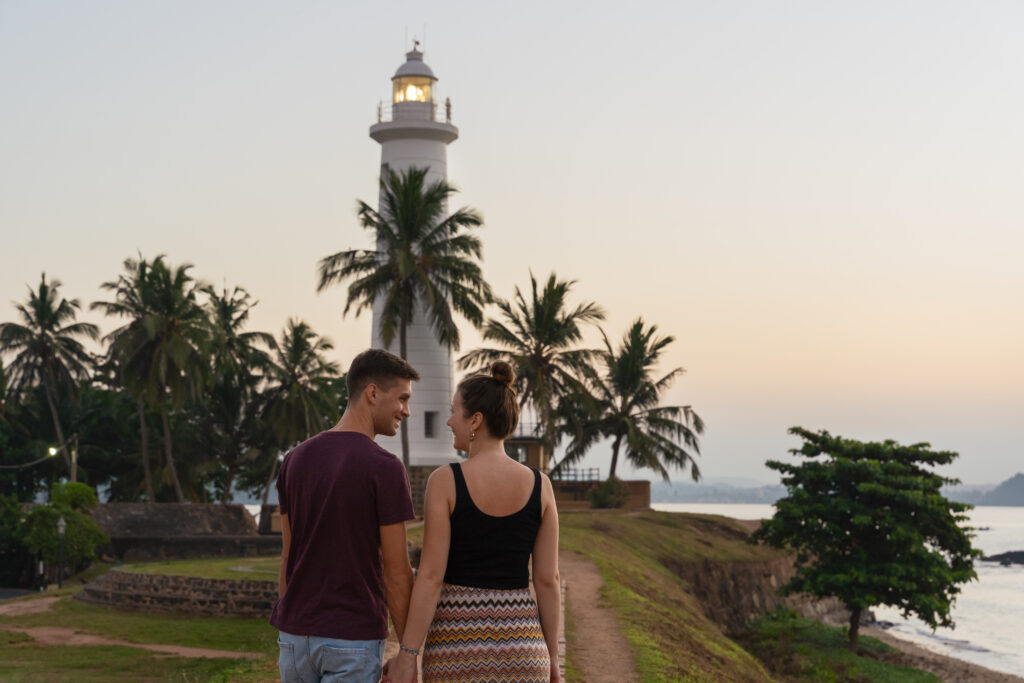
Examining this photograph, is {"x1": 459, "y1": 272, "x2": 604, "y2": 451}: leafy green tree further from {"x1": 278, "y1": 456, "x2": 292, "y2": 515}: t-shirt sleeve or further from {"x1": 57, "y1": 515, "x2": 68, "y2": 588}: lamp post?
{"x1": 278, "y1": 456, "x2": 292, "y2": 515}: t-shirt sleeve

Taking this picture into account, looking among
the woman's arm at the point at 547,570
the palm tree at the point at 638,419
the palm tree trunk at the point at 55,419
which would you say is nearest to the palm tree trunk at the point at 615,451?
the palm tree at the point at 638,419

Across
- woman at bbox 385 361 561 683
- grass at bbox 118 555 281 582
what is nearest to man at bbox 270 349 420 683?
woman at bbox 385 361 561 683

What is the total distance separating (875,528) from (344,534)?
24163 millimetres

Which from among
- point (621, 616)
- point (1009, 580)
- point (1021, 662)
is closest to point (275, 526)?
point (1021, 662)

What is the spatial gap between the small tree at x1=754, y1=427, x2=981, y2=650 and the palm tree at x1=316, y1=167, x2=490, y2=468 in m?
11.9

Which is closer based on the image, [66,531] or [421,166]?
[66,531]

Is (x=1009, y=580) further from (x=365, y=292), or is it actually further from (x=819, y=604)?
(x=365, y=292)

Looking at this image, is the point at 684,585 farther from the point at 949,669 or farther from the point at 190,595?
the point at 190,595

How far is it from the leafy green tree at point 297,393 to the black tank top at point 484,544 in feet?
136

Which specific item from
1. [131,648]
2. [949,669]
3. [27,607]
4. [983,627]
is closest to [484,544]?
[131,648]

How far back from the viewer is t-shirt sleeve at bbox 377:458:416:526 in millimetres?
4148

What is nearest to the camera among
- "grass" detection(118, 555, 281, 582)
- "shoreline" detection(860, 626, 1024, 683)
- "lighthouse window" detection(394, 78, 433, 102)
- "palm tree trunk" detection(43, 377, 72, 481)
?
"grass" detection(118, 555, 281, 582)

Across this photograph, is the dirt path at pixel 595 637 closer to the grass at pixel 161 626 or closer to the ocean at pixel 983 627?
the grass at pixel 161 626

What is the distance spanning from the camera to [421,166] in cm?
3753
